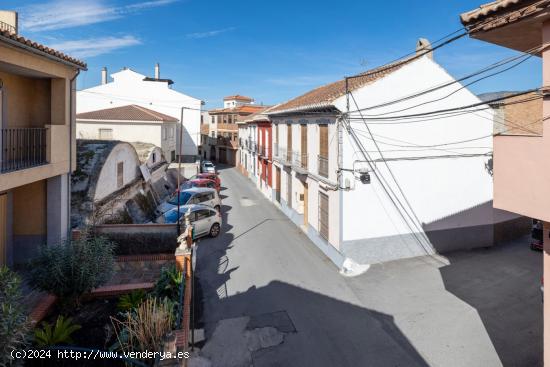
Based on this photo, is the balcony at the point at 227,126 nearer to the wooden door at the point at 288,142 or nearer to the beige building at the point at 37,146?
the wooden door at the point at 288,142

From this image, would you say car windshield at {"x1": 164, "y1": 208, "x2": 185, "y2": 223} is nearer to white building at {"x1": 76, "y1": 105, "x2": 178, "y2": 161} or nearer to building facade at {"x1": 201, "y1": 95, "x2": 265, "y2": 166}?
white building at {"x1": 76, "y1": 105, "x2": 178, "y2": 161}

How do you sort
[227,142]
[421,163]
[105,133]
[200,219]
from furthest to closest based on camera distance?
[227,142]
[105,133]
[200,219]
[421,163]

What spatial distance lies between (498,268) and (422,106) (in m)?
5.91

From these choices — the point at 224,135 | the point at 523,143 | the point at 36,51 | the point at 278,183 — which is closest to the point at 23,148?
the point at 36,51

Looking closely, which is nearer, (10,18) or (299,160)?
(10,18)

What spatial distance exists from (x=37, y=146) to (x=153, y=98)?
32.0 meters

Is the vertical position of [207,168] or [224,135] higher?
[224,135]

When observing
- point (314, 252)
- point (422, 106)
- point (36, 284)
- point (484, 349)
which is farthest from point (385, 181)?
point (36, 284)

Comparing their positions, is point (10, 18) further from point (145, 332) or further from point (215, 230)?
point (145, 332)

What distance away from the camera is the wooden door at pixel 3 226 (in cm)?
991

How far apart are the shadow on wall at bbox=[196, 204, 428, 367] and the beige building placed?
4839 millimetres

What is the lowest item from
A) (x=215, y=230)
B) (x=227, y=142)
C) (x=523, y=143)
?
(x=215, y=230)

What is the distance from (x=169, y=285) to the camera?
29.2 feet

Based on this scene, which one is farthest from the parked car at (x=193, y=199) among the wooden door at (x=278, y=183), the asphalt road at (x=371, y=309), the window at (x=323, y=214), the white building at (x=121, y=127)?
the white building at (x=121, y=127)
